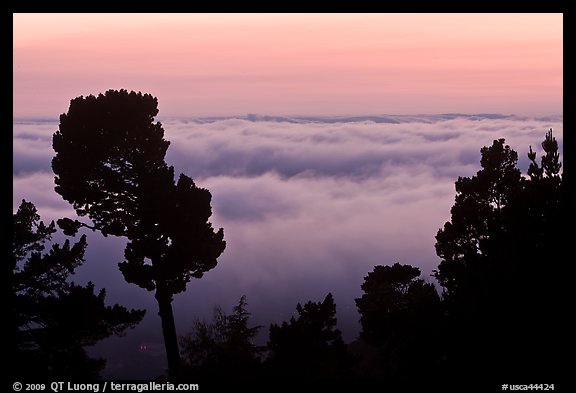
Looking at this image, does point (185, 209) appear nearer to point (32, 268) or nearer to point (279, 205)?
point (32, 268)

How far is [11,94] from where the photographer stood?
16.0 metres

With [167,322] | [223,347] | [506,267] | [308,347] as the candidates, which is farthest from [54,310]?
[506,267]

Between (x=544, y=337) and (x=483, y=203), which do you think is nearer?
(x=544, y=337)

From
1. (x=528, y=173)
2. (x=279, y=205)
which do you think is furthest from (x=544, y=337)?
(x=279, y=205)

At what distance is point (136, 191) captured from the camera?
2714 cm

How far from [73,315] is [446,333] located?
43.4 feet

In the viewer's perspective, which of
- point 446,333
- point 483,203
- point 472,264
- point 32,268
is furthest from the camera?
point 483,203

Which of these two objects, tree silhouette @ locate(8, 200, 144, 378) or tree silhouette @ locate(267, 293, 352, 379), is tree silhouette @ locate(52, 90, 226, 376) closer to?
tree silhouette @ locate(8, 200, 144, 378)

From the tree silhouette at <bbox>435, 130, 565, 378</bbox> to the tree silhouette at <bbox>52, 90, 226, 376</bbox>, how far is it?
10492 mm

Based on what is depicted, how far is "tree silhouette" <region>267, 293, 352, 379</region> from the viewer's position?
20031 mm

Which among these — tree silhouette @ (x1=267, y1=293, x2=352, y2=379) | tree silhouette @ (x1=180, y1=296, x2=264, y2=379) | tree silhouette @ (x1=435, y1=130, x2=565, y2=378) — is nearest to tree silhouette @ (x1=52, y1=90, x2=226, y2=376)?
tree silhouette @ (x1=180, y1=296, x2=264, y2=379)

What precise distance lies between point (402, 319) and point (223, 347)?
11500 millimetres

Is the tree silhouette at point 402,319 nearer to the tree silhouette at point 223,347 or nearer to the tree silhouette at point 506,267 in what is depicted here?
the tree silhouette at point 506,267

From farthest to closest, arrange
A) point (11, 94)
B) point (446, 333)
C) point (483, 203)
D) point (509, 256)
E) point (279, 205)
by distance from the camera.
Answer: point (279, 205) → point (483, 203) → point (509, 256) → point (446, 333) → point (11, 94)
